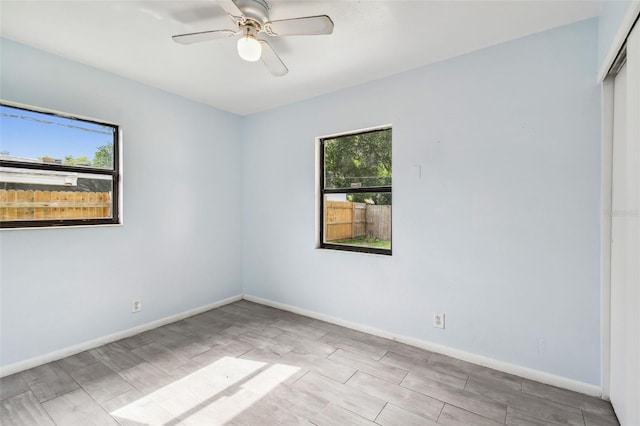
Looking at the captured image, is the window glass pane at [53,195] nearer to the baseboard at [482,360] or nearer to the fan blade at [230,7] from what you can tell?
the fan blade at [230,7]

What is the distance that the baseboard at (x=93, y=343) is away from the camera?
230 cm

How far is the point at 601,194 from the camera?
6.46 ft

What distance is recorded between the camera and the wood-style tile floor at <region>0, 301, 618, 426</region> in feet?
5.96

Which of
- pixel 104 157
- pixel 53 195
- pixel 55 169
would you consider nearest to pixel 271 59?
pixel 104 157

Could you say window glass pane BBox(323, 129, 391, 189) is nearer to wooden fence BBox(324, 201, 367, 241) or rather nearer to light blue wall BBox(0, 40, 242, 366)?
wooden fence BBox(324, 201, 367, 241)

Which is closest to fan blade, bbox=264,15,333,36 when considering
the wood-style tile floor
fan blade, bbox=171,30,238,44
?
fan blade, bbox=171,30,238,44

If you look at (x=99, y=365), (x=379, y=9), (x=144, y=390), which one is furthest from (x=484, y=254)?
(x=99, y=365)

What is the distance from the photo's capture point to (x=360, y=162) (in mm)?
3248

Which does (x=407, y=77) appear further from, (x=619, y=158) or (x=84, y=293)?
(x=84, y=293)

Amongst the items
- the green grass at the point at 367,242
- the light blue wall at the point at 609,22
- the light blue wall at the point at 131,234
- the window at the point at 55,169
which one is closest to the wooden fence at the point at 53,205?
the window at the point at 55,169

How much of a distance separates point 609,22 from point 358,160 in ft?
6.82

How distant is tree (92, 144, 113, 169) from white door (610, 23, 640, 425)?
3.91 meters

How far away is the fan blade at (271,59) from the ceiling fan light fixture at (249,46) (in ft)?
0.35

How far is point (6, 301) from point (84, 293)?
50 centimetres
